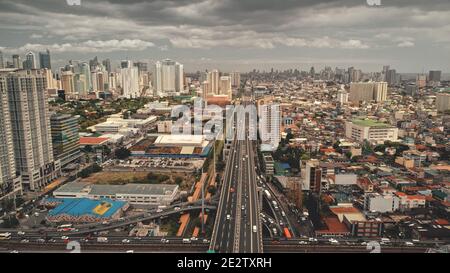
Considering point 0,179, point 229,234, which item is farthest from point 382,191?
point 0,179

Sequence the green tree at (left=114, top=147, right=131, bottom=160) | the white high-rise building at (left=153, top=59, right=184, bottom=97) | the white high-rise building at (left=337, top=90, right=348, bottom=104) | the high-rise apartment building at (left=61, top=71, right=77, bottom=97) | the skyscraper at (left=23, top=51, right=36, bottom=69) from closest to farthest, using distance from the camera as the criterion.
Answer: the skyscraper at (left=23, top=51, right=36, bottom=69) < the green tree at (left=114, top=147, right=131, bottom=160) < the white high-rise building at (left=153, top=59, right=184, bottom=97) < the high-rise apartment building at (left=61, top=71, right=77, bottom=97) < the white high-rise building at (left=337, top=90, right=348, bottom=104)

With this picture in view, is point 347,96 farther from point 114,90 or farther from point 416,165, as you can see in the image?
point 114,90

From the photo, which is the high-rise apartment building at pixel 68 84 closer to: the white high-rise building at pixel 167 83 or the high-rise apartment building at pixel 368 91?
the white high-rise building at pixel 167 83

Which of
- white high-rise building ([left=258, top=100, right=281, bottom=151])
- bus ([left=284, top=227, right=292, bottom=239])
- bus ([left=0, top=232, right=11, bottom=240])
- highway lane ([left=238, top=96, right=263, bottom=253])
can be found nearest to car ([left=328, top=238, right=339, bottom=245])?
bus ([left=284, top=227, right=292, bottom=239])

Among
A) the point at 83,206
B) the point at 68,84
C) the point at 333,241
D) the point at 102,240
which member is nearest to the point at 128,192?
the point at 83,206

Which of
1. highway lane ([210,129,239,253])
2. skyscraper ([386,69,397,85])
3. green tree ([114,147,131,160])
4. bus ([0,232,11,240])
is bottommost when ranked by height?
bus ([0,232,11,240])

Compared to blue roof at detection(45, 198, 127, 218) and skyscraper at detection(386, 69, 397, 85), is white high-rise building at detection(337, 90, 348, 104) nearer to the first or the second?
skyscraper at detection(386, 69, 397, 85)
